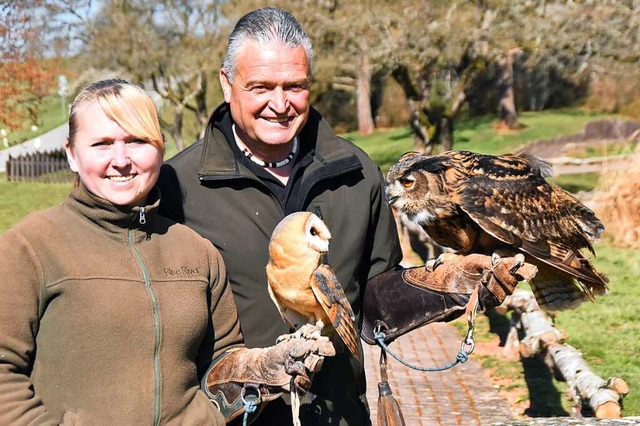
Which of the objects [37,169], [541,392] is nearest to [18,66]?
[37,169]

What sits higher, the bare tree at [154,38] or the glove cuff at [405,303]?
the bare tree at [154,38]

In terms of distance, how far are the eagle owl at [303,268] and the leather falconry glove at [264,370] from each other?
8cm

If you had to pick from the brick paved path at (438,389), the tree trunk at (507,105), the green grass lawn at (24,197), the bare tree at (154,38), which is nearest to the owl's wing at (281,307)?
the brick paved path at (438,389)

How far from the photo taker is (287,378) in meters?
2.39

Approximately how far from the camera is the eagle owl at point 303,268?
244 centimetres

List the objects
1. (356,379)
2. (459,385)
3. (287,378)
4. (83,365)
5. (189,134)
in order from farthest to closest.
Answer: (189,134)
(459,385)
(356,379)
(287,378)
(83,365)

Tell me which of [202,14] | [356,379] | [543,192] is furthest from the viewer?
[202,14]

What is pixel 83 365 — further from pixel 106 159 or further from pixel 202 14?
pixel 202 14

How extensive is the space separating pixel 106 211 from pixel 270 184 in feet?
2.43

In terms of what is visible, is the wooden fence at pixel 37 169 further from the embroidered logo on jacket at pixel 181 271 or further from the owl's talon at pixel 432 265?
the embroidered logo on jacket at pixel 181 271

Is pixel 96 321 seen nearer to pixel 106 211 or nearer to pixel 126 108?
pixel 106 211

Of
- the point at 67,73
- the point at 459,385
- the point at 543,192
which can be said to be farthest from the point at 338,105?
the point at 543,192

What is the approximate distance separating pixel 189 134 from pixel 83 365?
29888 mm

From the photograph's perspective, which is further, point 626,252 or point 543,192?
point 626,252
